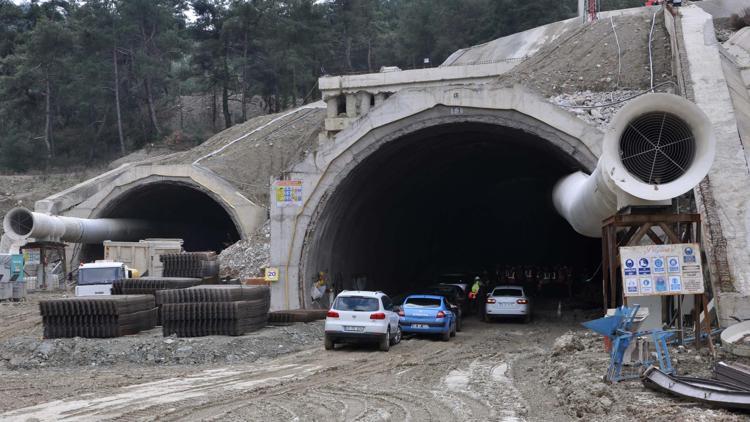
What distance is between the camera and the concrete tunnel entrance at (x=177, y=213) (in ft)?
152

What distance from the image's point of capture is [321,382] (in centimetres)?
1603

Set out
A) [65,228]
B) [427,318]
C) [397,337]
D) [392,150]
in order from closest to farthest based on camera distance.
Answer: [397,337] → [427,318] → [392,150] → [65,228]

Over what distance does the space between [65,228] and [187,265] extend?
10273 mm

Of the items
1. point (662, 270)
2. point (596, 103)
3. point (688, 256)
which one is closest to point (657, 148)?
point (688, 256)

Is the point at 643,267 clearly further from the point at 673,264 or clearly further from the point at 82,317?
the point at 82,317

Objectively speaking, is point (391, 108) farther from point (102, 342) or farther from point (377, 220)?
point (102, 342)

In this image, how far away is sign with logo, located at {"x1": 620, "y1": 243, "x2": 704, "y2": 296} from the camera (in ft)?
52.1

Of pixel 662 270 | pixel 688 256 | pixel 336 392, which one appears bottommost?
pixel 336 392

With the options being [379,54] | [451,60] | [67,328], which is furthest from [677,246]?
[379,54]

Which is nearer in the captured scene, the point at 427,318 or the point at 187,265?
the point at 427,318

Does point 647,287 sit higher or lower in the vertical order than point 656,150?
lower

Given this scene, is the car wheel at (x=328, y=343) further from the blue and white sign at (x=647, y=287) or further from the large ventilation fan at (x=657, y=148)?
the large ventilation fan at (x=657, y=148)

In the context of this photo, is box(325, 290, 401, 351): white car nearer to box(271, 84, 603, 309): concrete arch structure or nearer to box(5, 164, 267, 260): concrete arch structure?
box(271, 84, 603, 309): concrete arch structure

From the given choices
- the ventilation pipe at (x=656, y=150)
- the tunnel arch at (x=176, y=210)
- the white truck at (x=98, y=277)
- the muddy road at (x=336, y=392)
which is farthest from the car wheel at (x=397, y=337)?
the tunnel arch at (x=176, y=210)
